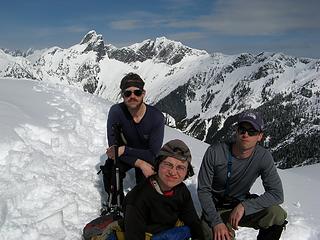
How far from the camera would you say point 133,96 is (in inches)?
327

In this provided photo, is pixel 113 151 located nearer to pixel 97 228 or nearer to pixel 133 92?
pixel 133 92

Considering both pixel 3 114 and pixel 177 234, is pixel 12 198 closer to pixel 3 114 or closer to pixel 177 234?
pixel 177 234

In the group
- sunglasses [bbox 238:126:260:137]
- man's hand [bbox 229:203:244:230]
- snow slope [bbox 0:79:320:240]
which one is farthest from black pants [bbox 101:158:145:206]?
sunglasses [bbox 238:126:260:137]

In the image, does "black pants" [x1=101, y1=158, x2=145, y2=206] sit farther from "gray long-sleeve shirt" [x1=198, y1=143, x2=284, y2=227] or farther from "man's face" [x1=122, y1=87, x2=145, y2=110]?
"gray long-sleeve shirt" [x1=198, y1=143, x2=284, y2=227]

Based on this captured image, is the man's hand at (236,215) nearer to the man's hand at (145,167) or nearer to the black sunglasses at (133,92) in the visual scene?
the man's hand at (145,167)

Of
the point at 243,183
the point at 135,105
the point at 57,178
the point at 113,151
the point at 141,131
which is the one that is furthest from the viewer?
the point at 57,178

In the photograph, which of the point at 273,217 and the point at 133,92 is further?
the point at 133,92

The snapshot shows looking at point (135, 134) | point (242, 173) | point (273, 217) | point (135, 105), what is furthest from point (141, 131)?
point (273, 217)

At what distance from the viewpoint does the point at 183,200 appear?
20.2 feet

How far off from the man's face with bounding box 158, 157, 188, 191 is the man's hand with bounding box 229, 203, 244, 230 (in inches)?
64.3

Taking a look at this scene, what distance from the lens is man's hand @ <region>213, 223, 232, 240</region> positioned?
6594 mm

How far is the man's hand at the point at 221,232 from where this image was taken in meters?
6.59

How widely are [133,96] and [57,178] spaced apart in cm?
348

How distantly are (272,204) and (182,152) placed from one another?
7.34ft
